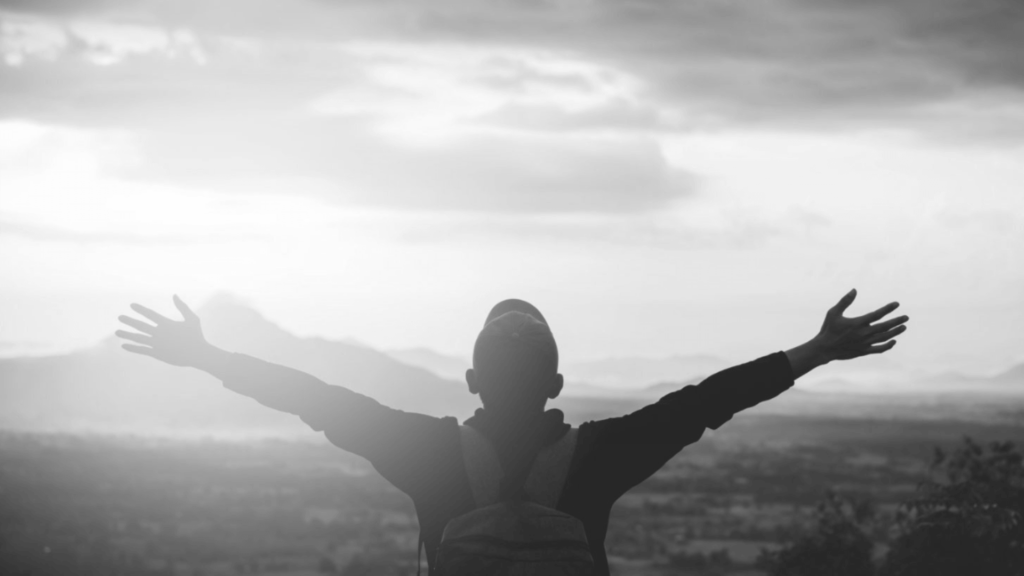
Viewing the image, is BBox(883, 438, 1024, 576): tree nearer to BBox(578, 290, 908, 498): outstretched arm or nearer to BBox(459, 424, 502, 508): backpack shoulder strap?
BBox(578, 290, 908, 498): outstretched arm

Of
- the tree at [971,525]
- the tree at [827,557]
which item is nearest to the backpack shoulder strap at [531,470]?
the tree at [971,525]

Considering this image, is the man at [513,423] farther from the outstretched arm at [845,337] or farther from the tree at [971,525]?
the tree at [971,525]

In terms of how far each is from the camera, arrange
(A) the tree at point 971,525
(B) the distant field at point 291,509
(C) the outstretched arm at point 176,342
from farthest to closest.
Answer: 1. (B) the distant field at point 291,509
2. (A) the tree at point 971,525
3. (C) the outstretched arm at point 176,342

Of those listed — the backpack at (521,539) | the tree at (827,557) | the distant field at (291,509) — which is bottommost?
the tree at (827,557)

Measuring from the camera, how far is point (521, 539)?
3455 mm

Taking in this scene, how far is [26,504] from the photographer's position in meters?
72.9

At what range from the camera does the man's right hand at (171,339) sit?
3.88 meters

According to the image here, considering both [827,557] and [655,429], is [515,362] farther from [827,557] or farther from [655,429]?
[827,557]

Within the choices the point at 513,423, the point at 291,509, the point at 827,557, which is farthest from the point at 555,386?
the point at 291,509

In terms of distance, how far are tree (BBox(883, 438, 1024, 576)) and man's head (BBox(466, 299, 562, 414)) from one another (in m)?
12.9

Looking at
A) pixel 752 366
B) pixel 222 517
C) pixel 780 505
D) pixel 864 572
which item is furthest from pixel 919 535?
pixel 780 505

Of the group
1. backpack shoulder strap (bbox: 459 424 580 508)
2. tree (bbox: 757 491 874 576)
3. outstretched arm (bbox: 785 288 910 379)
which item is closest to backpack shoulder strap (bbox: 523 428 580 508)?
backpack shoulder strap (bbox: 459 424 580 508)

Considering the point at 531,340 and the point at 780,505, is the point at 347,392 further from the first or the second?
the point at 780,505

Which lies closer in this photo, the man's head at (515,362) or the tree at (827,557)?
the man's head at (515,362)
